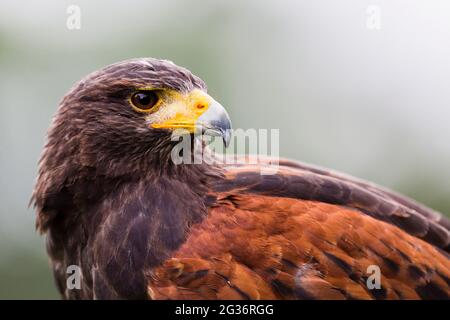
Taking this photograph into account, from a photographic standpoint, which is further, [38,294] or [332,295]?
→ [38,294]

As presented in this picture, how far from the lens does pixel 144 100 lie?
13.9 feet

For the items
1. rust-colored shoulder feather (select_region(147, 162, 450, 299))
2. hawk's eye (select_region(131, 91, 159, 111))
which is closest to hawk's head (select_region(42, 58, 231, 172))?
hawk's eye (select_region(131, 91, 159, 111))

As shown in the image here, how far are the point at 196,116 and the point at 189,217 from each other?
0.58 metres

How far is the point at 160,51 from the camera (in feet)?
29.4

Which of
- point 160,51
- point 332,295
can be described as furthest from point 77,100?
point 160,51

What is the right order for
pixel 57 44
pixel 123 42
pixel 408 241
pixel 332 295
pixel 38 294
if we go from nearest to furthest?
pixel 332 295 < pixel 408 241 < pixel 38 294 < pixel 123 42 < pixel 57 44

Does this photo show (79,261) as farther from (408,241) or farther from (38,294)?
(38,294)

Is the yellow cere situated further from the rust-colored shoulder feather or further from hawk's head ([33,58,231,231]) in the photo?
the rust-colored shoulder feather

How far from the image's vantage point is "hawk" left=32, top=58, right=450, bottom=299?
4.03 m

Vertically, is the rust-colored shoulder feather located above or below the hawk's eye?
below

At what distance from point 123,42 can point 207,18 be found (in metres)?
1.18

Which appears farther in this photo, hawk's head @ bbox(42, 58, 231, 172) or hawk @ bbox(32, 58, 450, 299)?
hawk's head @ bbox(42, 58, 231, 172)

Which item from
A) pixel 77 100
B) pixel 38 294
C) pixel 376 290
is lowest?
pixel 38 294

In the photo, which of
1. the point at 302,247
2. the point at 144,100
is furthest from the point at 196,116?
the point at 302,247
